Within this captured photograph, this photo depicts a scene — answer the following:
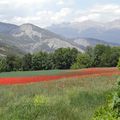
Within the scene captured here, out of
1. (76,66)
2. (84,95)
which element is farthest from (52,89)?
(76,66)

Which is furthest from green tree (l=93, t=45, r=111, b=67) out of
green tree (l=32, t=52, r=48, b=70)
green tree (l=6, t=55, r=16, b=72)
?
green tree (l=6, t=55, r=16, b=72)

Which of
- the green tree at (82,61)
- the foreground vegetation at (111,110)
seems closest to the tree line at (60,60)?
the green tree at (82,61)

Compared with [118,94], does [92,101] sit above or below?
below

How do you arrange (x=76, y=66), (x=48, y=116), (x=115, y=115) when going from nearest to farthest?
1. (x=115, y=115)
2. (x=48, y=116)
3. (x=76, y=66)

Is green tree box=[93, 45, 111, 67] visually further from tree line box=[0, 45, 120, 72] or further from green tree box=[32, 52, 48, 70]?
green tree box=[32, 52, 48, 70]

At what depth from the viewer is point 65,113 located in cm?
1611

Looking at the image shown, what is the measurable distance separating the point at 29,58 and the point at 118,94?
100647mm

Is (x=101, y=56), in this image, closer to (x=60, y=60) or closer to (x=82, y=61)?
(x=82, y=61)

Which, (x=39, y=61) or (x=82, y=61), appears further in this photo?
(x=39, y=61)

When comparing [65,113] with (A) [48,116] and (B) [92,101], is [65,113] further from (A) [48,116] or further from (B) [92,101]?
(B) [92,101]

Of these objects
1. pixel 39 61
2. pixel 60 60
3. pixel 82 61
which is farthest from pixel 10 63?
pixel 82 61

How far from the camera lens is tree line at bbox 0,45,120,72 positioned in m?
106

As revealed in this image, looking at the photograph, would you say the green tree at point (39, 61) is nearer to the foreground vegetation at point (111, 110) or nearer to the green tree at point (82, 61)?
the green tree at point (82, 61)

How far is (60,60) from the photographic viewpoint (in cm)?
10944
